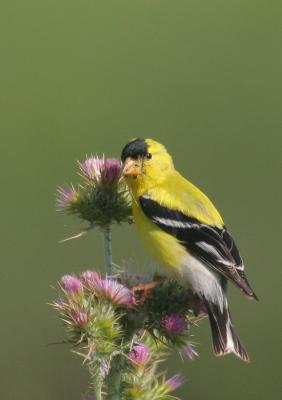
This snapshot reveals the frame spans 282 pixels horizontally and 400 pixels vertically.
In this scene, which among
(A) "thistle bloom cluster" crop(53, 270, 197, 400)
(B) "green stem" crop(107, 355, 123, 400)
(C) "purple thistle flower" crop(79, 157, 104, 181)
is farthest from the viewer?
(C) "purple thistle flower" crop(79, 157, 104, 181)

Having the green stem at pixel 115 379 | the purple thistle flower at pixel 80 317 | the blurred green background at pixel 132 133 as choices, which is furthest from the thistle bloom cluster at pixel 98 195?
the green stem at pixel 115 379

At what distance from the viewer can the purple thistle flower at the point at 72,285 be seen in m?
3.77

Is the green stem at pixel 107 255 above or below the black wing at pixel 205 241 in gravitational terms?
below

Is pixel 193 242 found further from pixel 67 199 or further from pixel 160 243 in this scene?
pixel 67 199

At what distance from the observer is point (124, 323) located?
387 centimetres

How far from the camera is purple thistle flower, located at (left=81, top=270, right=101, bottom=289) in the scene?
3.81 meters

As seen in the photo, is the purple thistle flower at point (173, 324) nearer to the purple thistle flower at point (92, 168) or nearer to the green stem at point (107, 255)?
the green stem at point (107, 255)

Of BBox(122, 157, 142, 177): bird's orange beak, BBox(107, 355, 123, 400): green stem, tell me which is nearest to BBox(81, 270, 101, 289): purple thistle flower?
BBox(107, 355, 123, 400): green stem

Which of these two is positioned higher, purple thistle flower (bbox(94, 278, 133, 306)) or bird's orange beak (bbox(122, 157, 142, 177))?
bird's orange beak (bbox(122, 157, 142, 177))

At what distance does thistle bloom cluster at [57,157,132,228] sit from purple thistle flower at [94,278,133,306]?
0.46m

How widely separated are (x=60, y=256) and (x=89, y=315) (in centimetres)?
346

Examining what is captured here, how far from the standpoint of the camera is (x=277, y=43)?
37.0ft

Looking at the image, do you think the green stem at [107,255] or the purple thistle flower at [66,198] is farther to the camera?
the purple thistle flower at [66,198]

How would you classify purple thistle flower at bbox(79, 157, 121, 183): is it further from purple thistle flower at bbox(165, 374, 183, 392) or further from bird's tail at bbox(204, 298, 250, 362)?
purple thistle flower at bbox(165, 374, 183, 392)
